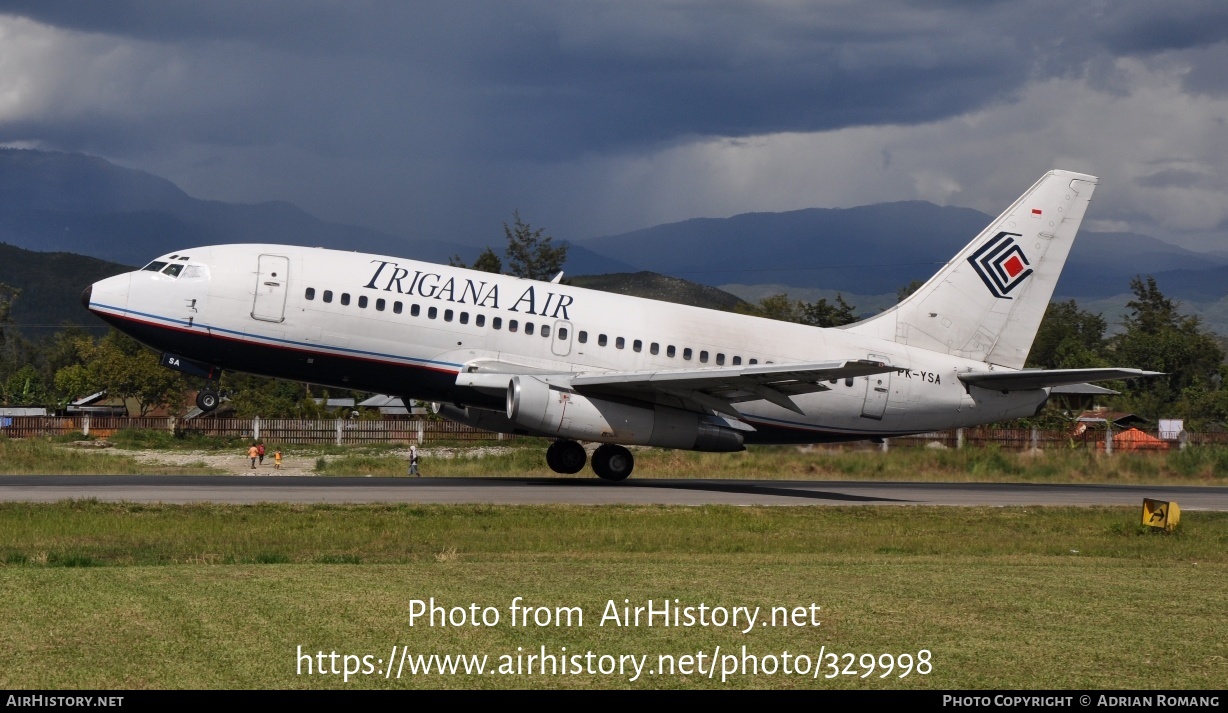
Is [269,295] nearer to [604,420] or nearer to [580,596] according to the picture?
[604,420]

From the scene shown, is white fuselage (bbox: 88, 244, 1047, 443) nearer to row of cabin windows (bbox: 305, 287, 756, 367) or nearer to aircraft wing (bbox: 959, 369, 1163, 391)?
row of cabin windows (bbox: 305, 287, 756, 367)

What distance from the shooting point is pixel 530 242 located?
119 meters

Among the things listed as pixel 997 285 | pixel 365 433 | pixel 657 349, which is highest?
pixel 997 285

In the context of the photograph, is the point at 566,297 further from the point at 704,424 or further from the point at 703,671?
the point at 703,671

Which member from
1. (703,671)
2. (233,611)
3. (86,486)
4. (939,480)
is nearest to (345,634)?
(233,611)

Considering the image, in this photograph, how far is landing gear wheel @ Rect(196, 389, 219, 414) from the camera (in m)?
29.8

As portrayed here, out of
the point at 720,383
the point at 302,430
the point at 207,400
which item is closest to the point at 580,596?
the point at 720,383

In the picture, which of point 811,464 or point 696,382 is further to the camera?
point 811,464

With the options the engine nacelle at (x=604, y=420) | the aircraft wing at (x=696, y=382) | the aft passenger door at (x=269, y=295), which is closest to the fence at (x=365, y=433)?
the aircraft wing at (x=696, y=382)

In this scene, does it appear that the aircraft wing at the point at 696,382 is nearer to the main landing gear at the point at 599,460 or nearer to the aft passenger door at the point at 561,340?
the aft passenger door at the point at 561,340

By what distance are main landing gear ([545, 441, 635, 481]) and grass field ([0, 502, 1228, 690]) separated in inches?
406

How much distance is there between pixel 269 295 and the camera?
29812 millimetres

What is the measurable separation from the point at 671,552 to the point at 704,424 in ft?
42.5

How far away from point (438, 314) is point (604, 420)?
4.57 m
